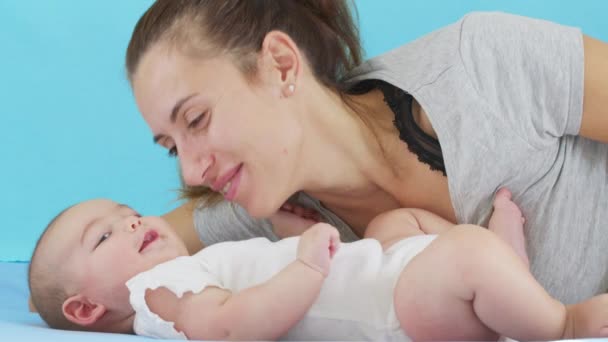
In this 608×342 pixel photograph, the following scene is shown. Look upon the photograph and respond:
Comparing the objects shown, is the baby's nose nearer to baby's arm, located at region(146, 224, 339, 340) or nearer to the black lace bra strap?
baby's arm, located at region(146, 224, 339, 340)

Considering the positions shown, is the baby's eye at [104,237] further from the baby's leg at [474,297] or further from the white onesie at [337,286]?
the baby's leg at [474,297]

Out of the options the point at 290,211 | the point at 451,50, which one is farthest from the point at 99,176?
the point at 451,50

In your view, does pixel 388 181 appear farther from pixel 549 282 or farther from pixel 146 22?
pixel 146 22

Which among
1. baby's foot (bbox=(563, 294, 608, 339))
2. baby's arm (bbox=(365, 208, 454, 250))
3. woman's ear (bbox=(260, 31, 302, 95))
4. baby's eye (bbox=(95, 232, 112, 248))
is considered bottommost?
baby's arm (bbox=(365, 208, 454, 250))

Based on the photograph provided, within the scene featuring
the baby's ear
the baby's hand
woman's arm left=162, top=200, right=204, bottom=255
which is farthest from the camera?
woman's arm left=162, top=200, right=204, bottom=255

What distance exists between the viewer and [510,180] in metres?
1.62

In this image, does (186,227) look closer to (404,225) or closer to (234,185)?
(234,185)

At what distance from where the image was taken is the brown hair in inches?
57.8

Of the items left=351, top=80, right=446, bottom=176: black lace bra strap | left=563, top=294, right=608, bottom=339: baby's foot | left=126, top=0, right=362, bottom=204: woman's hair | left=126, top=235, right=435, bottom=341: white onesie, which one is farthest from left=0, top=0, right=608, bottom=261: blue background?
left=563, top=294, right=608, bottom=339: baby's foot

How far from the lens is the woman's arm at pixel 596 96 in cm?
153

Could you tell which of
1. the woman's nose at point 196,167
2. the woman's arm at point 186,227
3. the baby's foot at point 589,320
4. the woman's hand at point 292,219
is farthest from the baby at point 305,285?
the woman's arm at point 186,227

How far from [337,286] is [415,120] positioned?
1.56 feet

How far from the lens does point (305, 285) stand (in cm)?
125

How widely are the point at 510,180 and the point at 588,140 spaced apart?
168mm
